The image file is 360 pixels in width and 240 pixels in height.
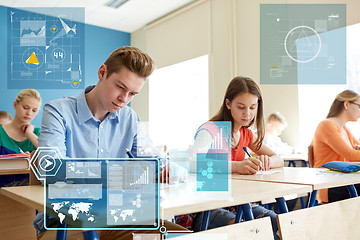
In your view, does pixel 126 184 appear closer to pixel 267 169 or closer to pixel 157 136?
pixel 267 169

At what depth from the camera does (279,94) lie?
4.34 meters

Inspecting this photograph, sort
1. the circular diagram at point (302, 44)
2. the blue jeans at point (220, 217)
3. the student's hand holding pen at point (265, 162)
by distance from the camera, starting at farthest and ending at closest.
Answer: the circular diagram at point (302, 44)
the student's hand holding pen at point (265, 162)
the blue jeans at point (220, 217)

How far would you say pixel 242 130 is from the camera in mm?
1918

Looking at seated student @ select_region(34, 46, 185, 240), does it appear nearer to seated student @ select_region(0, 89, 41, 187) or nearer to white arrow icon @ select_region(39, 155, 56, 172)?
white arrow icon @ select_region(39, 155, 56, 172)

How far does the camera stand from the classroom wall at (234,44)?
4.25m

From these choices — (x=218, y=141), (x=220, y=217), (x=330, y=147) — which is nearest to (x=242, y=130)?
(x=218, y=141)

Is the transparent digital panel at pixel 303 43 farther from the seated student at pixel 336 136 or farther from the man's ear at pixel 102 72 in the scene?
the man's ear at pixel 102 72

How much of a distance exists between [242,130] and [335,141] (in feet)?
2.34

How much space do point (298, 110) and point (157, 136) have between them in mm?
2754

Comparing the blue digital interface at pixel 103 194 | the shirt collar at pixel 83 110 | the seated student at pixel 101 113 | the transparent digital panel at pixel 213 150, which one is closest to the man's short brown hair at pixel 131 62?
the seated student at pixel 101 113

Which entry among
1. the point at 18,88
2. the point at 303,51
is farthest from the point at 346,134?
the point at 18,88

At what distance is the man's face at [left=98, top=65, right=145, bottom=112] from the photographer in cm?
122

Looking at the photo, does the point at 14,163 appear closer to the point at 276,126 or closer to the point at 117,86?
the point at 117,86

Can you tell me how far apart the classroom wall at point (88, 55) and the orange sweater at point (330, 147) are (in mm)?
3732
